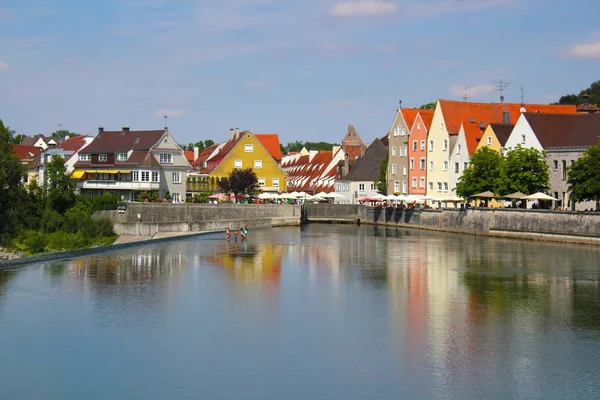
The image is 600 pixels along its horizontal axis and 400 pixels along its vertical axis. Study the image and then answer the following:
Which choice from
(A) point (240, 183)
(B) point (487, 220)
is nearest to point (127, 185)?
(A) point (240, 183)

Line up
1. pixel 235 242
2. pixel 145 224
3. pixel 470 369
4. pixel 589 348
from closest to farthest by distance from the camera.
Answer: pixel 470 369 → pixel 589 348 → pixel 235 242 → pixel 145 224

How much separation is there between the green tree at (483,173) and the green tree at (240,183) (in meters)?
32.4

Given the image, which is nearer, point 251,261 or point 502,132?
point 251,261

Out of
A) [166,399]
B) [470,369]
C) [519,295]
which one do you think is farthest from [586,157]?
[166,399]

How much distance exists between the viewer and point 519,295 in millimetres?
36062

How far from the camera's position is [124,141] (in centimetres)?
9206

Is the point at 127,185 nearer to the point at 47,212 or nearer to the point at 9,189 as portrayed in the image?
the point at 47,212

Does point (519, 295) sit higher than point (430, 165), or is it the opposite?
point (430, 165)

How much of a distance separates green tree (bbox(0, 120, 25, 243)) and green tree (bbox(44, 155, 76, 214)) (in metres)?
9.01

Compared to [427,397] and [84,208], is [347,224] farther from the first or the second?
[427,397]

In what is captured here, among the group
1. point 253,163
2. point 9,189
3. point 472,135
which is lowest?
point 9,189

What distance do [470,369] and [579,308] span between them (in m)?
11.4

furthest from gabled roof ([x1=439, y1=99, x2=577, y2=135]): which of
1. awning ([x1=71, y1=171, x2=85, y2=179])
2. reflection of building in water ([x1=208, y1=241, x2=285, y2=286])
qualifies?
awning ([x1=71, y1=171, x2=85, y2=179])

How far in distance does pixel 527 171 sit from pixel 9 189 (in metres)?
40.6
